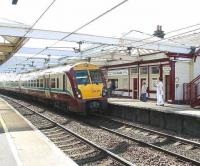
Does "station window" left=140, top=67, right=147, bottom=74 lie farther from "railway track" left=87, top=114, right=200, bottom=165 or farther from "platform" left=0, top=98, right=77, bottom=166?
"platform" left=0, top=98, right=77, bottom=166

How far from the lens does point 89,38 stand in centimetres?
2362

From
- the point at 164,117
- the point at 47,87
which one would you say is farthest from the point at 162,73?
the point at 164,117

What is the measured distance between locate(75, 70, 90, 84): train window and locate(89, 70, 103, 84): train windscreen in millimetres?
278

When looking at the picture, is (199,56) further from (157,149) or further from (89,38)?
(157,149)

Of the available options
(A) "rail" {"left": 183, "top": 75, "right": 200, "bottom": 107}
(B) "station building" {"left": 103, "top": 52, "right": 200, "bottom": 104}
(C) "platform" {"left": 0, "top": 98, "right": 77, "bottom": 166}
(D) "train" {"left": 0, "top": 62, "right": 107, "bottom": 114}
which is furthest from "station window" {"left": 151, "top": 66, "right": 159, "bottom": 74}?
(C) "platform" {"left": 0, "top": 98, "right": 77, "bottom": 166}

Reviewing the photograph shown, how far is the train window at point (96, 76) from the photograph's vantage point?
21.8m

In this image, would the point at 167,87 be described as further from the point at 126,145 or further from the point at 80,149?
the point at 80,149

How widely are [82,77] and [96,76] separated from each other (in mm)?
873

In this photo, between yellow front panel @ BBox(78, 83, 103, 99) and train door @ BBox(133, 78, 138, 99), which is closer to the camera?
yellow front panel @ BBox(78, 83, 103, 99)

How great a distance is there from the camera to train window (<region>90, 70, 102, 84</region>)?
859 inches

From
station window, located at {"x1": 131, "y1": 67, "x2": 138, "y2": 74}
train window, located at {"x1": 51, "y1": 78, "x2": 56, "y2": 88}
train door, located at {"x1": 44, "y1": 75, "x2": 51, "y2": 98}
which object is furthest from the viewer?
station window, located at {"x1": 131, "y1": 67, "x2": 138, "y2": 74}

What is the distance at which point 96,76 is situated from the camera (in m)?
22.0

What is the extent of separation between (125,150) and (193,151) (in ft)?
6.72

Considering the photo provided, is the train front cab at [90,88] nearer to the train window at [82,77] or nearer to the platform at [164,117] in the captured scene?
the train window at [82,77]
